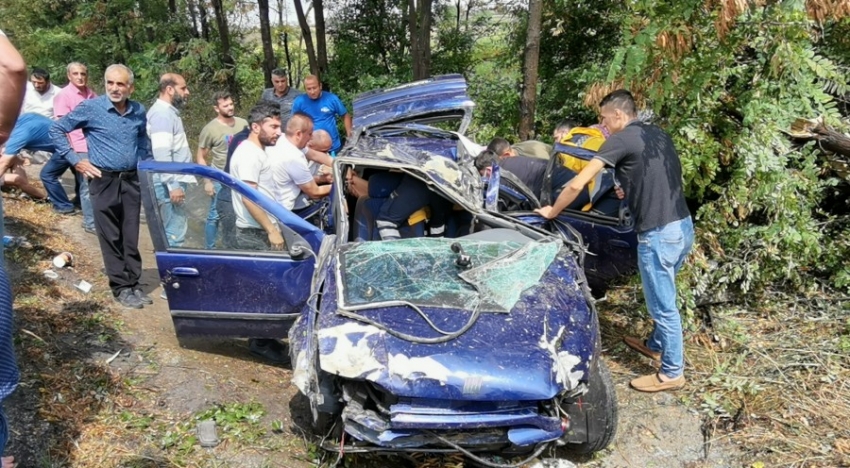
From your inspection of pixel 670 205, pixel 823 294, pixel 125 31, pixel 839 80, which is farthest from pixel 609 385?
pixel 125 31

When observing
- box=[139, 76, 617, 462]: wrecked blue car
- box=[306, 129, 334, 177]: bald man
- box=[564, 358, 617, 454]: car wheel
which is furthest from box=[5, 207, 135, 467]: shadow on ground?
box=[564, 358, 617, 454]: car wheel

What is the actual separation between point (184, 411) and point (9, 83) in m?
2.43

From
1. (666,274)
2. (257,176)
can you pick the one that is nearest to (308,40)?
(257,176)

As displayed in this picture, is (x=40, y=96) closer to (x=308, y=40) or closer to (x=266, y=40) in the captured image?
(x=308, y=40)

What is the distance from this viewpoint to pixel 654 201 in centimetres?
376

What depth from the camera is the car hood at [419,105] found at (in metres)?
5.61

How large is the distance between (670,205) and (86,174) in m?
4.36

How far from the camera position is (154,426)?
139 inches

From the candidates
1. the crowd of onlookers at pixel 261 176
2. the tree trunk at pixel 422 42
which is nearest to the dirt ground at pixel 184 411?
the crowd of onlookers at pixel 261 176

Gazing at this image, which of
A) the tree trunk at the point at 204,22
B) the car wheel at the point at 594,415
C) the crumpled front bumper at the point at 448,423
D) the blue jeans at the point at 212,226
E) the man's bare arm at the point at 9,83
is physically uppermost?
the tree trunk at the point at 204,22

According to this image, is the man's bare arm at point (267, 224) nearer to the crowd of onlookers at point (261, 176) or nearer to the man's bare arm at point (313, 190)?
the crowd of onlookers at point (261, 176)

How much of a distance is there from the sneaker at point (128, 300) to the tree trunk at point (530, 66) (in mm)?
5636

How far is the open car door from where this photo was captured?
3.95 metres

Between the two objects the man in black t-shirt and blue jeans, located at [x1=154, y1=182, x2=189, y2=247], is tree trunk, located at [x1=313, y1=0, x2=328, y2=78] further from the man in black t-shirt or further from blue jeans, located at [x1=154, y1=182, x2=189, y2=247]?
the man in black t-shirt
